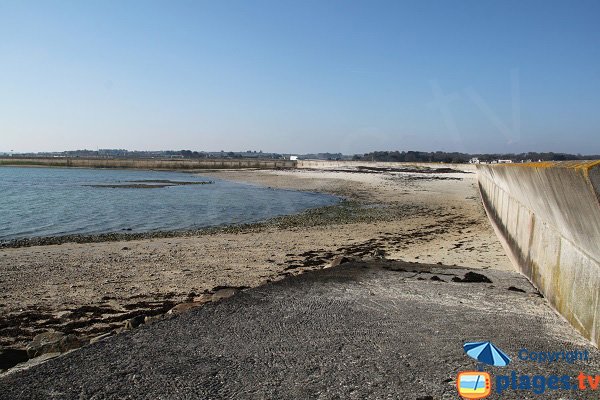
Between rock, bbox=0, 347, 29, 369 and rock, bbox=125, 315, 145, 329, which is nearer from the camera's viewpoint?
rock, bbox=0, 347, 29, 369

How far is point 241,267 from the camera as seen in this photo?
37.1 feet

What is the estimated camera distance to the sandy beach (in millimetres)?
7548

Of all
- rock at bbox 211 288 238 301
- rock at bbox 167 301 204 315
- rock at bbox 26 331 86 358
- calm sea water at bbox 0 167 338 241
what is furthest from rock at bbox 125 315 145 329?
calm sea water at bbox 0 167 338 241

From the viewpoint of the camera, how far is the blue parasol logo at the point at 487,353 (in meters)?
4.19

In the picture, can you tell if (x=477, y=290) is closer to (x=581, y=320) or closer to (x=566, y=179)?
(x=581, y=320)

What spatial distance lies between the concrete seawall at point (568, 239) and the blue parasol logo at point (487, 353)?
103 centimetres

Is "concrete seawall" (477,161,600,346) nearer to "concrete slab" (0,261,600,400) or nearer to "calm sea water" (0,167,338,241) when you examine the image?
"concrete slab" (0,261,600,400)

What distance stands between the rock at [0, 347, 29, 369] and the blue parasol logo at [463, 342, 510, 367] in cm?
477

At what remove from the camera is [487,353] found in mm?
4371

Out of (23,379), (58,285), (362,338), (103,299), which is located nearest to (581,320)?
(362,338)

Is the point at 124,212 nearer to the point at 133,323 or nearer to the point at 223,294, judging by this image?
the point at 223,294

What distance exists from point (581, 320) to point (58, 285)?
31.7 feet

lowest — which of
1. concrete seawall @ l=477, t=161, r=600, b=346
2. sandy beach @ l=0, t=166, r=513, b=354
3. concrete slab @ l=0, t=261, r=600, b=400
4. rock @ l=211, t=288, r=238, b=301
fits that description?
sandy beach @ l=0, t=166, r=513, b=354

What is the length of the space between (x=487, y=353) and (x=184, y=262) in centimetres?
912
